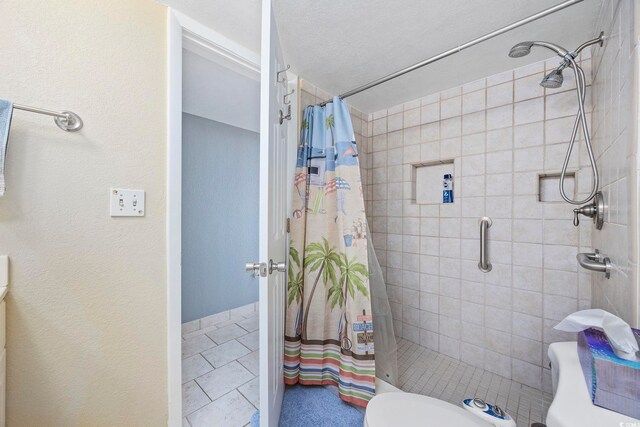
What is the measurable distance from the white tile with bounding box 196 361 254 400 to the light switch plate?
1152 mm

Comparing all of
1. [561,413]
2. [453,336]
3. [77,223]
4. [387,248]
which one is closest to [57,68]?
[77,223]

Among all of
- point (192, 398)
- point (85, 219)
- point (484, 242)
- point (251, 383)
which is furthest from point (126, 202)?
point (484, 242)

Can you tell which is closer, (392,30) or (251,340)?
(392,30)

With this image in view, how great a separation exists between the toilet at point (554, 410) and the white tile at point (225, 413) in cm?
77

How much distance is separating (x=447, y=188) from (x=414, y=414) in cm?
149

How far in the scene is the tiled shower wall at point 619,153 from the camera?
65 centimetres

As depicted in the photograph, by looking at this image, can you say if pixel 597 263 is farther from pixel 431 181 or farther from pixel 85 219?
pixel 85 219

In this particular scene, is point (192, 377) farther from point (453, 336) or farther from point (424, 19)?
point (424, 19)

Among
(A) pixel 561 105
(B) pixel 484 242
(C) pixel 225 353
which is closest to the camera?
(A) pixel 561 105

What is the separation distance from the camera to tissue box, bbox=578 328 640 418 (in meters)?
0.42

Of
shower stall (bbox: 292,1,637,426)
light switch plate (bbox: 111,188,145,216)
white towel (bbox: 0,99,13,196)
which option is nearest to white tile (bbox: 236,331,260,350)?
shower stall (bbox: 292,1,637,426)

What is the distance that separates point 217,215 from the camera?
2350mm

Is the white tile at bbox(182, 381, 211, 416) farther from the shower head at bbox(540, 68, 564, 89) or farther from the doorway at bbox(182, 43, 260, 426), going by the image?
the shower head at bbox(540, 68, 564, 89)

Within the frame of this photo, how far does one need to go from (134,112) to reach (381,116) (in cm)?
182
